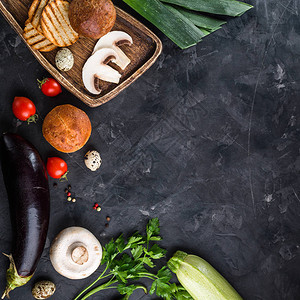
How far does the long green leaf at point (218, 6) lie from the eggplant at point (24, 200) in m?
1.58

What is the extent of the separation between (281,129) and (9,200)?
90.1 inches

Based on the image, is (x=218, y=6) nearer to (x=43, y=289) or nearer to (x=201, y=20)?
(x=201, y=20)

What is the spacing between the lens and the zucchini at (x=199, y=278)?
291 cm

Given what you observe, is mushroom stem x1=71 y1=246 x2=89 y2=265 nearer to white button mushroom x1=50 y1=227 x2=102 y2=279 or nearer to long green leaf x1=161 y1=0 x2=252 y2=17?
white button mushroom x1=50 y1=227 x2=102 y2=279

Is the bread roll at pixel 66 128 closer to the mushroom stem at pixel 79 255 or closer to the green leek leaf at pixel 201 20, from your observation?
the mushroom stem at pixel 79 255

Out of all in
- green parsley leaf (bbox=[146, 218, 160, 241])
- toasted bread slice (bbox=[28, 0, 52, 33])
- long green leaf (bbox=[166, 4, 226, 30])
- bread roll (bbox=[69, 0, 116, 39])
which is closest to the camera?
bread roll (bbox=[69, 0, 116, 39])

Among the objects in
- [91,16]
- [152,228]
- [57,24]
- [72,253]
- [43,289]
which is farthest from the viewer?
[152,228]

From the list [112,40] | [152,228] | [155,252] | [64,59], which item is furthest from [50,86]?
[155,252]

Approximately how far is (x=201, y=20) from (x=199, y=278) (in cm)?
205

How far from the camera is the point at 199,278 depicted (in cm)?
290

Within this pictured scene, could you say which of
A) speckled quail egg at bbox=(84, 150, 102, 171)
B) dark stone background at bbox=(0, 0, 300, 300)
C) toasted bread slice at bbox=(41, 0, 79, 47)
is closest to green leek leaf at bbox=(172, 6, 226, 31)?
dark stone background at bbox=(0, 0, 300, 300)

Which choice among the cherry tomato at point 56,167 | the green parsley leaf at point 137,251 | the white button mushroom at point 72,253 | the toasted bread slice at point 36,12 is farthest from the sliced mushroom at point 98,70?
the green parsley leaf at point 137,251

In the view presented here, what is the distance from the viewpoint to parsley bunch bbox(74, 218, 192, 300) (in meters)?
2.88

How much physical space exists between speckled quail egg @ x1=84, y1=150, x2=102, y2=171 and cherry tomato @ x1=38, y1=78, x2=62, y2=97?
0.55 m
